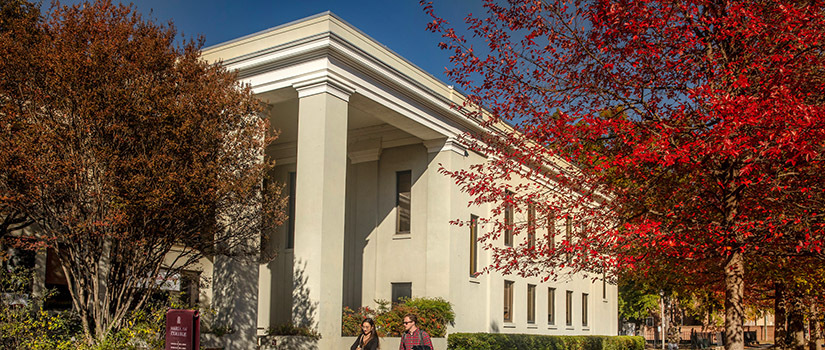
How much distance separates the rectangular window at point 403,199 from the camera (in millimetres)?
29828

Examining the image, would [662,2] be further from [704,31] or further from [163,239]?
[163,239]

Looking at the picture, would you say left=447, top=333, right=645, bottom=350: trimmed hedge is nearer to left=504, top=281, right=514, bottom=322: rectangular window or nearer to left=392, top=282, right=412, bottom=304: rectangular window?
left=504, top=281, right=514, bottom=322: rectangular window

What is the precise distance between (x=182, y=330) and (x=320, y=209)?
1080cm

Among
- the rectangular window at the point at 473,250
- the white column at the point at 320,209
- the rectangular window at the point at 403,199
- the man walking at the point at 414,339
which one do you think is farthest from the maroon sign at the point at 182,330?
the rectangular window at the point at 473,250

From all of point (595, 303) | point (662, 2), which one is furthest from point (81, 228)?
point (595, 303)

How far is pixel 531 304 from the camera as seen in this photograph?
118 ft

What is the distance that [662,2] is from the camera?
11.7 m

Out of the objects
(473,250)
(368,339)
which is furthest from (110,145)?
(473,250)

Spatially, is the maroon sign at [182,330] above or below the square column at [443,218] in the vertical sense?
below

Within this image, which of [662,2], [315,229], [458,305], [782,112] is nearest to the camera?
[782,112]

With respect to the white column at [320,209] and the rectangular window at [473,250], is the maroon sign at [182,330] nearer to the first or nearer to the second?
the white column at [320,209]

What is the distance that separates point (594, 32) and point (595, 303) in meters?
34.4

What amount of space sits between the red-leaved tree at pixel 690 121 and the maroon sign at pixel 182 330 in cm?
538

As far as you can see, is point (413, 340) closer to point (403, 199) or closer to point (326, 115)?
point (326, 115)
